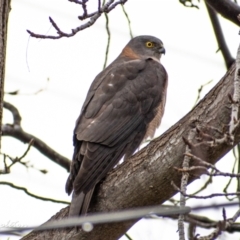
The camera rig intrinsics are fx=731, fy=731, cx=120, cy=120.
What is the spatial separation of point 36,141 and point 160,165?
101 inches

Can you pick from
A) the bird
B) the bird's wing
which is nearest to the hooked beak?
the bird

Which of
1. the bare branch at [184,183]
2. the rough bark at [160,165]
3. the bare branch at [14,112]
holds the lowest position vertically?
the bare branch at [184,183]

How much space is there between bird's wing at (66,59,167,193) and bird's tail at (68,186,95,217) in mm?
130

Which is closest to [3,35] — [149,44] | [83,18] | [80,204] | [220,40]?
[83,18]

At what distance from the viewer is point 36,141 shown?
6762 mm

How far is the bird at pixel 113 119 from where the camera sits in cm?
532

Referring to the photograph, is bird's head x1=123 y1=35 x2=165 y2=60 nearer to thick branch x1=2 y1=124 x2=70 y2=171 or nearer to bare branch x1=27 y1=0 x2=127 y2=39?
thick branch x1=2 y1=124 x2=70 y2=171

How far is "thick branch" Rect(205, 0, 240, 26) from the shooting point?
517 centimetres

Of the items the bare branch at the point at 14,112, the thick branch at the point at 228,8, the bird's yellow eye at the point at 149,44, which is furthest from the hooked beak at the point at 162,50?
the thick branch at the point at 228,8

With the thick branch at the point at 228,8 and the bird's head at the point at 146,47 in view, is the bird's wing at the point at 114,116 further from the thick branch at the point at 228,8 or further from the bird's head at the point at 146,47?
the thick branch at the point at 228,8

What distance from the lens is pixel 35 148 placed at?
683 cm

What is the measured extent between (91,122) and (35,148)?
1.09 meters

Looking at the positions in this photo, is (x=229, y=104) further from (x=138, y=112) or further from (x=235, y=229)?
(x=138, y=112)

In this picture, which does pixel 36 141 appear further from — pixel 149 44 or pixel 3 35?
pixel 3 35
